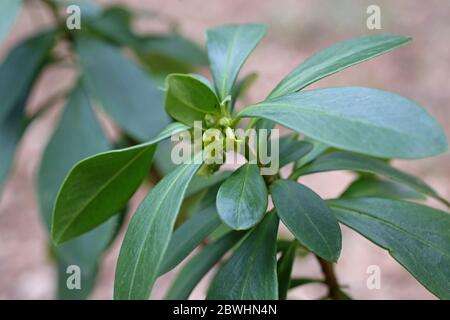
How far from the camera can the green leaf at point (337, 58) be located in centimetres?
58

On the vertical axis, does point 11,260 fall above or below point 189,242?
below

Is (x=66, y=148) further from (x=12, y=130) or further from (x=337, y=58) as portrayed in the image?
(x=337, y=58)

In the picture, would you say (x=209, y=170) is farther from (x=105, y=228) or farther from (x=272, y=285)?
(x=105, y=228)

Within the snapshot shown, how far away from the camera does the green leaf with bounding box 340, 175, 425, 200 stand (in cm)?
85

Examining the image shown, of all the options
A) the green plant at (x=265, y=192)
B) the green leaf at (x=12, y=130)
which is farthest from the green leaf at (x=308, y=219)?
the green leaf at (x=12, y=130)

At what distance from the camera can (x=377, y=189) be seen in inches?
33.3

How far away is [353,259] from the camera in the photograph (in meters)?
2.03

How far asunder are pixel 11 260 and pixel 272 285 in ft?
6.00

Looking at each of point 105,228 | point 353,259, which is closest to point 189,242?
point 105,228

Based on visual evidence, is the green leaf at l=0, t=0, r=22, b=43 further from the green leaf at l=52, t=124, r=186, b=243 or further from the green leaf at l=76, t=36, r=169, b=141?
the green leaf at l=52, t=124, r=186, b=243

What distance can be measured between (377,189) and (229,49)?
29 centimetres

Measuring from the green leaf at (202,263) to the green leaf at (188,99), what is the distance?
0.15 meters

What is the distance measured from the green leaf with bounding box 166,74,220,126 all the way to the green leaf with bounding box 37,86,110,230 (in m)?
0.50

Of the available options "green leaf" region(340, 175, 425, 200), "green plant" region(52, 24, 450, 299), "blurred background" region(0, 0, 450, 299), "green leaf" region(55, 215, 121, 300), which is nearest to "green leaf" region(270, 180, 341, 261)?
"green plant" region(52, 24, 450, 299)
